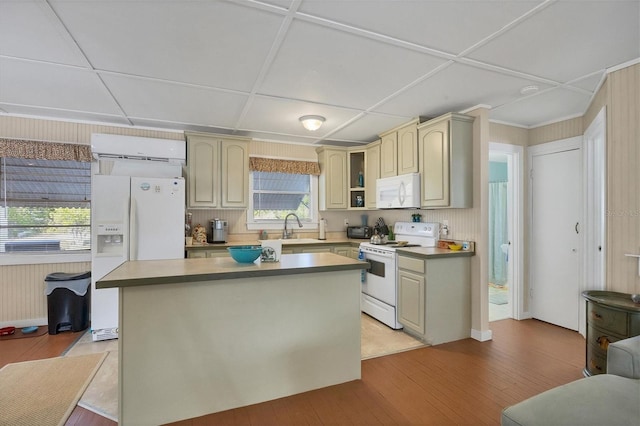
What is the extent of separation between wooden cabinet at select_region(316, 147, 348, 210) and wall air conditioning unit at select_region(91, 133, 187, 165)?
200 cm

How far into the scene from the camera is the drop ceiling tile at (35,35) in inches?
66.6

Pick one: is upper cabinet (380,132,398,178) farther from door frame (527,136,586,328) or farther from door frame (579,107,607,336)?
door frame (579,107,607,336)

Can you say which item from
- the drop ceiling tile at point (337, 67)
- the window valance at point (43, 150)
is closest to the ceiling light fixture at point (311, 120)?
the drop ceiling tile at point (337, 67)

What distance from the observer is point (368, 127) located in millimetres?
3988

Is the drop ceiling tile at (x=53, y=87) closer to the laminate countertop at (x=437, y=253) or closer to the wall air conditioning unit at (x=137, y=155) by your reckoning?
the wall air conditioning unit at (x=137, y=155)

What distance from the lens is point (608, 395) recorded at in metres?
1.38

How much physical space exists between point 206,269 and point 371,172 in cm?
312

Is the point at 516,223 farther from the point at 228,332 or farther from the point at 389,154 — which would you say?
the point at 228,332

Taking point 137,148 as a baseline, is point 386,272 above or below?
below

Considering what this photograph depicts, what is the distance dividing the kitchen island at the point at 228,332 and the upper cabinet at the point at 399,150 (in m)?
1.87

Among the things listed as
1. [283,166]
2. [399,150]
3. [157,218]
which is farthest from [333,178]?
[157,218]

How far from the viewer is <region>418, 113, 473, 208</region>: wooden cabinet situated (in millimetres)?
3193

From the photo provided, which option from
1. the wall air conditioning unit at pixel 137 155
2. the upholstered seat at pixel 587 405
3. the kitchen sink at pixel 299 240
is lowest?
the upholstered seat at pixel 587 405

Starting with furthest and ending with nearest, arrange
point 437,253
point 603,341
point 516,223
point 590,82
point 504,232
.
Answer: point 504,232
point 516,223
point 437,253
point 590,82
point 603,341
